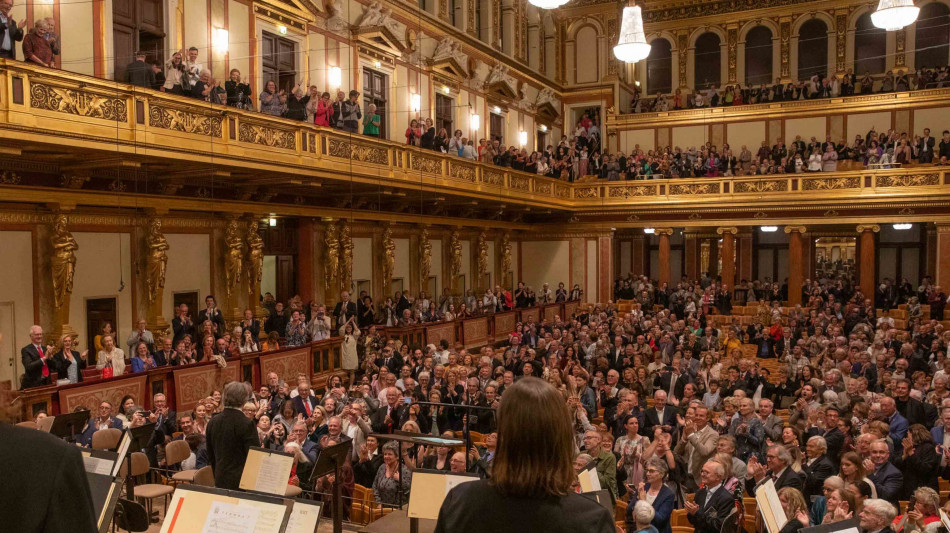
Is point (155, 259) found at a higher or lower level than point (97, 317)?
higher

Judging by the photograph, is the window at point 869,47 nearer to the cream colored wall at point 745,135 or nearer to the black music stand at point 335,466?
the cream colored wall at point 745,135

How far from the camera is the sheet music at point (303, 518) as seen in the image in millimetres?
4066

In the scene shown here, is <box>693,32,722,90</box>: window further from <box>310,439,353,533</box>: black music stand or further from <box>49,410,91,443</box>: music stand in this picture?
<box>310,439,353,533</box>: black music stand

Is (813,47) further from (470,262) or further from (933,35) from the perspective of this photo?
(470,262)

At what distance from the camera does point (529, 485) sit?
222 centimetres

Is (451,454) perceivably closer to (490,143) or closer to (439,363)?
(439,363)

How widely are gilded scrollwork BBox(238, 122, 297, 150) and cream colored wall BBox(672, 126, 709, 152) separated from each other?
2129cm

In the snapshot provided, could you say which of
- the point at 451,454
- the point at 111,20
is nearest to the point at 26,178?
the point at 111,20

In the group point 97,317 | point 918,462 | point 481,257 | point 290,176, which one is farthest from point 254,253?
point 918,462

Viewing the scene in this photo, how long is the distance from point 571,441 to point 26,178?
1277cm

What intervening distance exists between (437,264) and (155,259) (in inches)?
439

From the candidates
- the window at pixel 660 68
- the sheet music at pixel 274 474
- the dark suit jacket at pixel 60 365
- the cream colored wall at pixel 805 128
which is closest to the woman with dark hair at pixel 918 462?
the sheet music at pixel 274 474

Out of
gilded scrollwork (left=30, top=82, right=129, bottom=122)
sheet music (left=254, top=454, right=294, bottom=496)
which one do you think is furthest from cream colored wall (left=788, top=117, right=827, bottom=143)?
sheet music (left=254, top=454, right=294, bottom=496)

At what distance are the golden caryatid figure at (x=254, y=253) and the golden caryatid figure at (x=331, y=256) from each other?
2347mm
